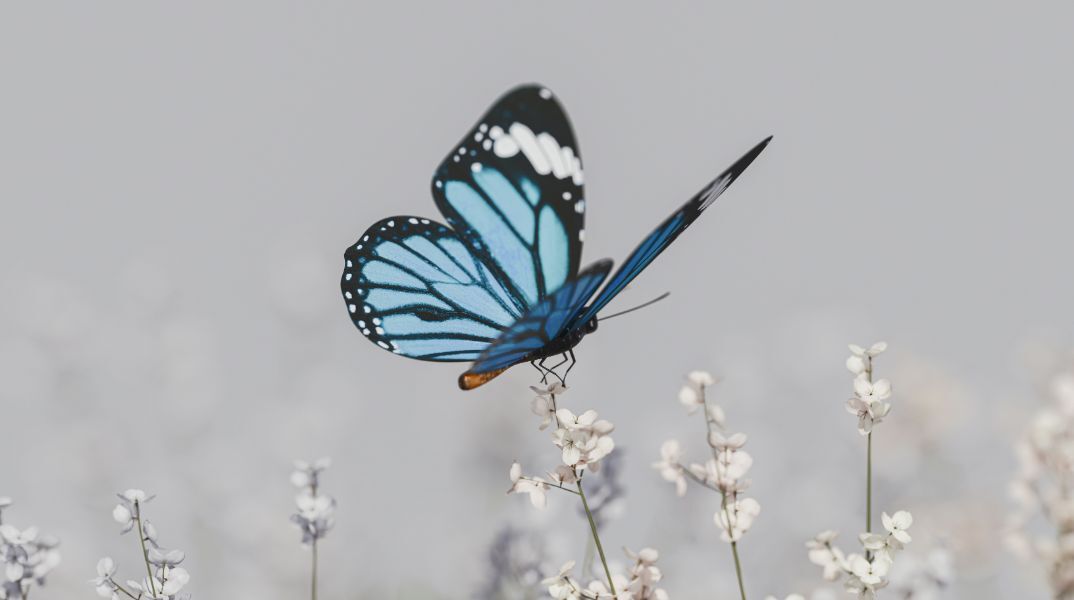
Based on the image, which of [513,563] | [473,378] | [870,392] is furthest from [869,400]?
[513,563]

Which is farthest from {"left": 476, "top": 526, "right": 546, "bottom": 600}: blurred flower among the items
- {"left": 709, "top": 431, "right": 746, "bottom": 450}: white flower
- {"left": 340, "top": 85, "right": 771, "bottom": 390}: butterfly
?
{"left": 709, "top": 431, "right": 746, "bottom": 450}: white flower

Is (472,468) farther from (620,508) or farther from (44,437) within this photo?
(44,437)

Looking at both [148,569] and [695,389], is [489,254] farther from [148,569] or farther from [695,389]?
[148,569]

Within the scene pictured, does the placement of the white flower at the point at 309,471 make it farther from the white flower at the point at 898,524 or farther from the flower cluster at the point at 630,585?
the white flower at the point at 898,524

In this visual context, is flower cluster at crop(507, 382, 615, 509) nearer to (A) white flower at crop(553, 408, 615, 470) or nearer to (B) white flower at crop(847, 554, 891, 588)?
(A) white flower at crop(553, 408, 615, 470)

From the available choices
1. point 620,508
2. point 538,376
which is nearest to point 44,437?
point 538,376

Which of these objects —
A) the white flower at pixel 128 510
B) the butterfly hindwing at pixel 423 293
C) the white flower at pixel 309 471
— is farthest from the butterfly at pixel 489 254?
the white flower at pixel 128 510
